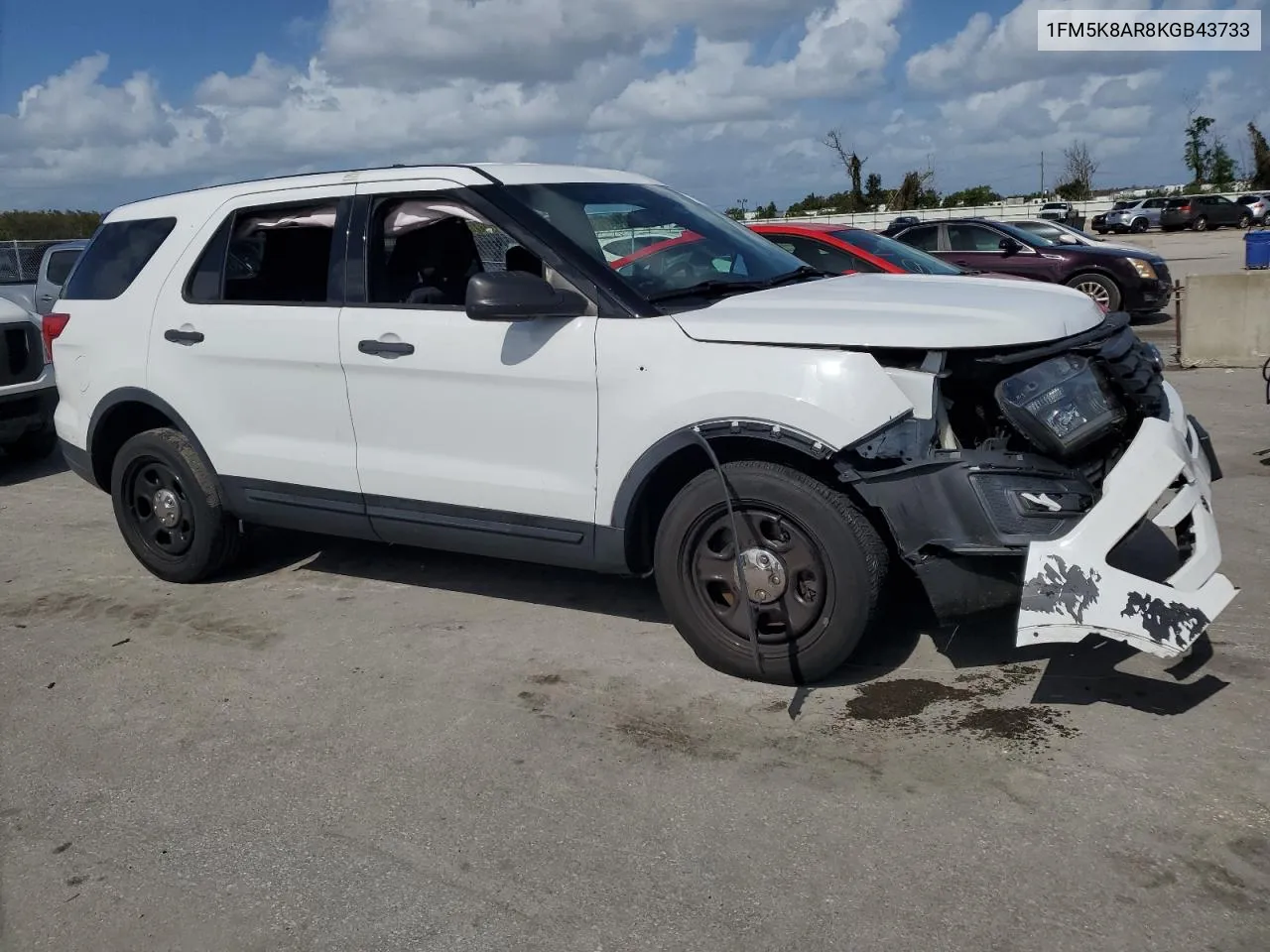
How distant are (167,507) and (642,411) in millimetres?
2860

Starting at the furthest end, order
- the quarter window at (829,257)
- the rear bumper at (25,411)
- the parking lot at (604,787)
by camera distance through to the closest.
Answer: the quarter window at (829,257), the rear bumper at (25,411), the parking lot at (604,787)

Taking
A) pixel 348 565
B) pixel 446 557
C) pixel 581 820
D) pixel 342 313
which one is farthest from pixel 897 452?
pixel 348 565

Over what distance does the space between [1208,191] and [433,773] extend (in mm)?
61516

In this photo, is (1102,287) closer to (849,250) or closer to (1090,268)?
(1090,268)

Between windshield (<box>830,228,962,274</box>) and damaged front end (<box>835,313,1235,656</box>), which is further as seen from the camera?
windshield (<box>830,228,962,274</box>)

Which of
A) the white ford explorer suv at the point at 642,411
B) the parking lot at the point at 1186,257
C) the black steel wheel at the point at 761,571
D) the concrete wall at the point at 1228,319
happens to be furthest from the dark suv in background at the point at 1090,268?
the black steel wheel at the point at 761,571

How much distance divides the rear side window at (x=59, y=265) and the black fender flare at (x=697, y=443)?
994 cm

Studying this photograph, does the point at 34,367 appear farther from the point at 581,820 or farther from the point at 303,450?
the point at 581,820

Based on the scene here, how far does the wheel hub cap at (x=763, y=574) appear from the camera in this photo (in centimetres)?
403

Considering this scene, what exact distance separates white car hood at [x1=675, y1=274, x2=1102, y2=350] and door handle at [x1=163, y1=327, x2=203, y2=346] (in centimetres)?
248

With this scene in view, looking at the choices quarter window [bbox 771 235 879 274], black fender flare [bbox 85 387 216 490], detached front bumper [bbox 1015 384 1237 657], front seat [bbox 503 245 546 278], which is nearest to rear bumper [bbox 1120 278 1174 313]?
quarter window [bbox 771 235 879 274]

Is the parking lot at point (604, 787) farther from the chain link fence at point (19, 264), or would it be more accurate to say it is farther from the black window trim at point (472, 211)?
the chain link fence at point (19, 264)

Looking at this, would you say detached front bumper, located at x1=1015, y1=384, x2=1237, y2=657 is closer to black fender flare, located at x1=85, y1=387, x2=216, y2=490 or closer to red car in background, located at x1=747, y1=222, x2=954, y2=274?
black fender flare, located at x1=85, y1=387, x2=216, y2=490

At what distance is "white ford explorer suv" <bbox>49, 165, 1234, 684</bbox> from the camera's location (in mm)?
3736
